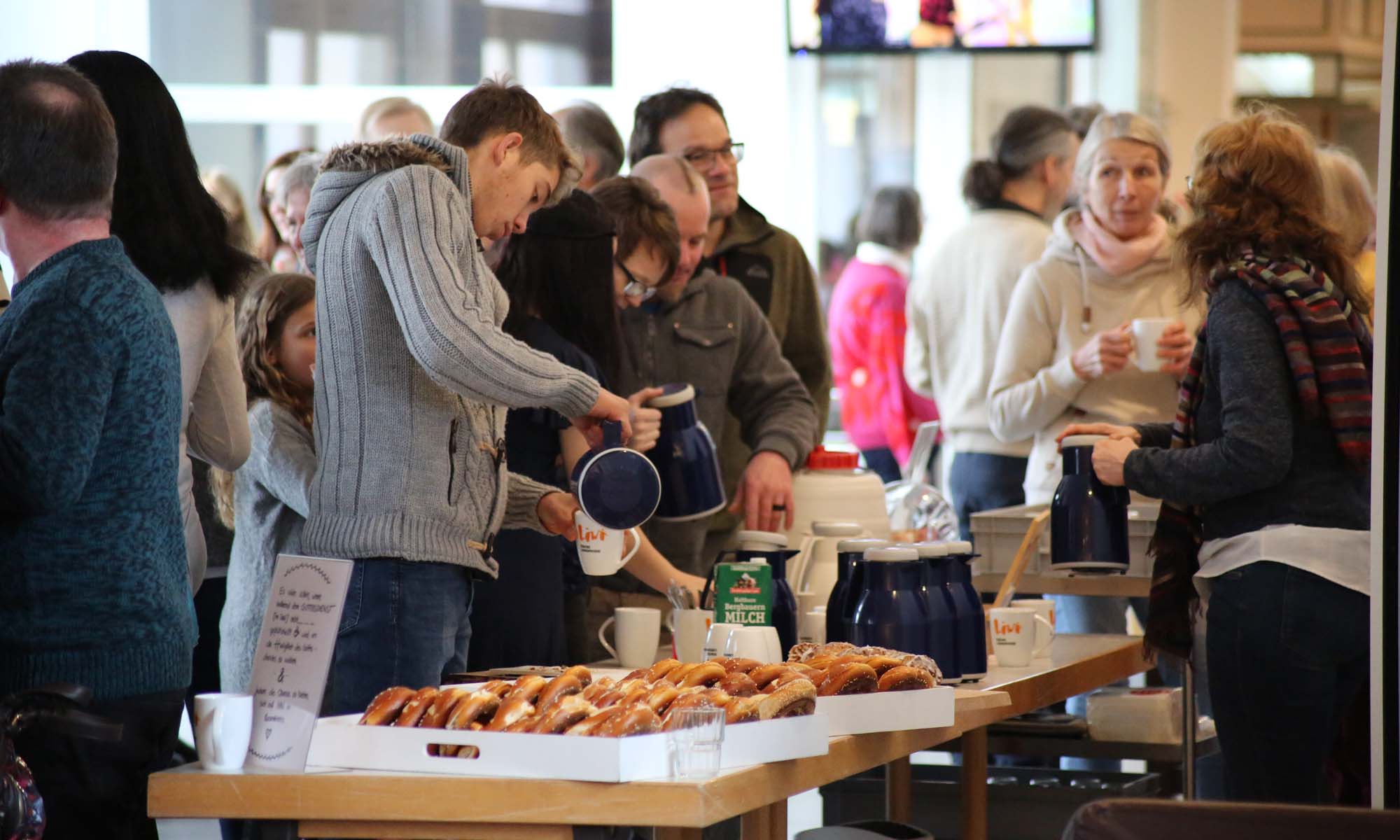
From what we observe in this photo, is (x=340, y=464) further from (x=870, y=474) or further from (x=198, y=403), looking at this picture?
(x=870, y=474)

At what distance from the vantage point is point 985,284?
4.67m

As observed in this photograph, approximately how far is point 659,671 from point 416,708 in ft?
1.23

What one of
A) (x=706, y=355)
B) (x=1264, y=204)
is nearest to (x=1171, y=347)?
(x=1264, y=204)

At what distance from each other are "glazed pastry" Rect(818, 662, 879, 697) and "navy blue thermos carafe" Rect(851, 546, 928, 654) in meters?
0.32

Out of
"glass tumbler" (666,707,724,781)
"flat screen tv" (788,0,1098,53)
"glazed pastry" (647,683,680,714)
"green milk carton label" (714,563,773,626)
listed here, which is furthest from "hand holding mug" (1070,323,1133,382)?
"flat screen tv" (788,0,1098,53)

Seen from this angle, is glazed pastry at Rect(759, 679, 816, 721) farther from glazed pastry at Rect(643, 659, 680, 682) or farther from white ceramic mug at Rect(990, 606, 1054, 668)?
white ceramic mug at Rect(990, 606, 1054, 668)

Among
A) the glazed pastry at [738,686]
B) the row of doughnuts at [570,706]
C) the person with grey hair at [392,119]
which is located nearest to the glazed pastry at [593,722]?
the row of doughnuts at [570,706]

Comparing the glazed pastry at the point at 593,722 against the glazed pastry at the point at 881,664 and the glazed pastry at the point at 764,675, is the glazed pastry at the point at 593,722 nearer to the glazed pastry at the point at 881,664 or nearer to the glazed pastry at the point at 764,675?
the glazed pastry at the point at 764,675

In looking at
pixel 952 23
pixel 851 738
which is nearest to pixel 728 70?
pixel 952 23

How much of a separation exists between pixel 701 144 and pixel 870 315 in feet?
6.99

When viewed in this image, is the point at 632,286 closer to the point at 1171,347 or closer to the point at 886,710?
the point at 1171,347

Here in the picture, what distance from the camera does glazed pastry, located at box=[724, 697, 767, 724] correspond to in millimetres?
1905

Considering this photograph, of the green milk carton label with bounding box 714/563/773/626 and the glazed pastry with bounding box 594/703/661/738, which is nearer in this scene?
the glazed pastry with bounding box 594/703/661/738

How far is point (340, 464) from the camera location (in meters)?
2.28
